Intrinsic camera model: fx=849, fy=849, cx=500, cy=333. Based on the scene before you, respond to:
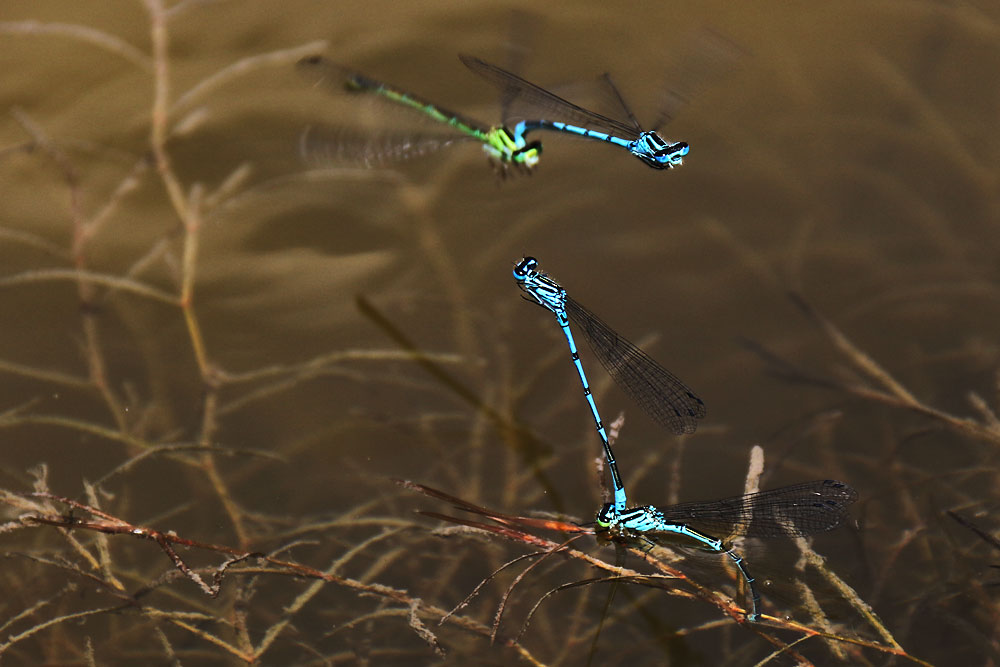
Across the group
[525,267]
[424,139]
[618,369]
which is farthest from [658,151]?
[424,139]

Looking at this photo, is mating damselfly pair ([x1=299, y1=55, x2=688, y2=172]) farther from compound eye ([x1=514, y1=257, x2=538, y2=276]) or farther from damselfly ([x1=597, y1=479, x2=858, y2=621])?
damselfly ([x1=597, y1=479, x2=858, y2=621])

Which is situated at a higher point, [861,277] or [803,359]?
[861,277]

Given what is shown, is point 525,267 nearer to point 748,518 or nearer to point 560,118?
point 560,118

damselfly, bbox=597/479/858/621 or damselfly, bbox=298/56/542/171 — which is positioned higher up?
damselfly, bbox=298/56/542/171

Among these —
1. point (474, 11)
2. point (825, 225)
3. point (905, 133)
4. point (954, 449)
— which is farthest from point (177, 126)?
point (954, 449)

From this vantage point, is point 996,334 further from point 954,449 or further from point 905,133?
point 905,133

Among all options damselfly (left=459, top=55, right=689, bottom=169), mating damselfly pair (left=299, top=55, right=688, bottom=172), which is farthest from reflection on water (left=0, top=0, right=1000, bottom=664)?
damselfly (left=459, top=55, right=689, bottom=169)
